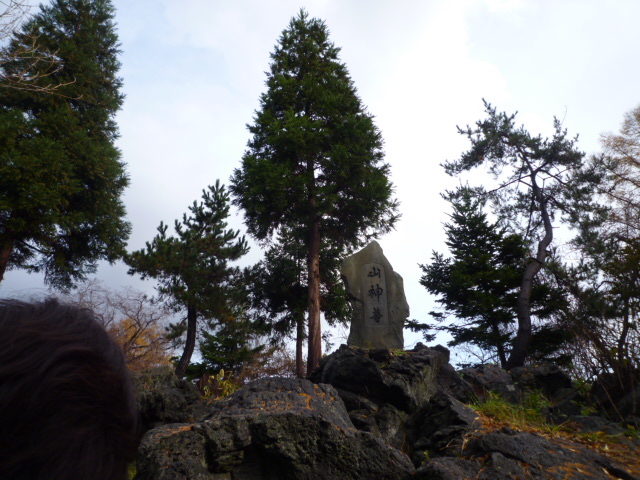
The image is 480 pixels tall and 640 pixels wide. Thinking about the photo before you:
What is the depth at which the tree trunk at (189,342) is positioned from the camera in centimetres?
1354

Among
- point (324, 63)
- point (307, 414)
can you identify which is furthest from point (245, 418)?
point (324, 63)

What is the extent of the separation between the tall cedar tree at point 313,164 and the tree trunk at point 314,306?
0.09ft

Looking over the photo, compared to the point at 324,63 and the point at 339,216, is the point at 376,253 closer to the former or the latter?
the point at 339,216

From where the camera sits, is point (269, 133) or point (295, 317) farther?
point (295, 317)

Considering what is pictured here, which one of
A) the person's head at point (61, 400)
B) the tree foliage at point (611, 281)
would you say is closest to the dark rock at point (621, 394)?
the tree foliage at point (611, 281)

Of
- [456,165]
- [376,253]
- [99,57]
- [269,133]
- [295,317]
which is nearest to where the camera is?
[376,253]

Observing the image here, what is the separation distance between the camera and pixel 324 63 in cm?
1420

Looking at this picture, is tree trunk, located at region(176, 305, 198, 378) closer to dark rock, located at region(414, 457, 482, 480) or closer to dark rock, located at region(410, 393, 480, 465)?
dark rock, located at region(410, 393, 480, 465)

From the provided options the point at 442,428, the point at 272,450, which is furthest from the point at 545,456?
the point at 272,450

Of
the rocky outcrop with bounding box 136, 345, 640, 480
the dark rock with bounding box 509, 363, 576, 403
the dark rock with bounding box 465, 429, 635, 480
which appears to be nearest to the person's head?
the rocky outcrop with bounding box 136, 345, 640, 480

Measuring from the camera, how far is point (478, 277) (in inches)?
558

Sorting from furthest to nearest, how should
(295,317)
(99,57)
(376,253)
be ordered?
(99,57) → (295,317) → (376,253)

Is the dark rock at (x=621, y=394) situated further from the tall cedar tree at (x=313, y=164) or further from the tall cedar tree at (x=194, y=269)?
the tall cedar tree at (x=194, y=269)

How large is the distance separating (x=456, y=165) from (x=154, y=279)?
11.2 metres
